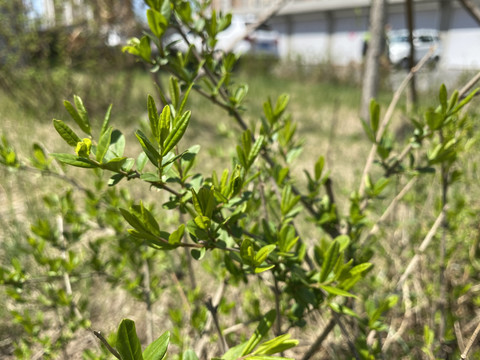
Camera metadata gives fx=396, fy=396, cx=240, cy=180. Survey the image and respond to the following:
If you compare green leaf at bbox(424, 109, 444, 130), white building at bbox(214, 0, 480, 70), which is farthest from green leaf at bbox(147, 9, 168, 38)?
white building at bbox(214, 0, 480, 70)

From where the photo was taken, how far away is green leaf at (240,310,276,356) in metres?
0.48

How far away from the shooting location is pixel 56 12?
12.2 feet

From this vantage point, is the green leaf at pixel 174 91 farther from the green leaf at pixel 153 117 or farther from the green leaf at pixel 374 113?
the green leaf at pixel 374 113

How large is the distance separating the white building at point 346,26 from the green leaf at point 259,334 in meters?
8.51

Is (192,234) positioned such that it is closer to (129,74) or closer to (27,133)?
(27,133)

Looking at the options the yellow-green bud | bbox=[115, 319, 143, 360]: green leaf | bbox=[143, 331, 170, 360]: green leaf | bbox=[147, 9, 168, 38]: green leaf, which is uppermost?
bbox=[147, 9, 168, 38]: green leaf

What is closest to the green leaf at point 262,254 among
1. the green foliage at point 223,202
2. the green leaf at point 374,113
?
the green foliage at point 223,202

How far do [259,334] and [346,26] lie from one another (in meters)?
14.4

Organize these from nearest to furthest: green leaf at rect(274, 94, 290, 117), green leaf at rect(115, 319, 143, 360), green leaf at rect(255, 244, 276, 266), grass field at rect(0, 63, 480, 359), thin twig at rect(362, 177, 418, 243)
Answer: green leaf at rect(115, 319, 143, 360)
green leaf at rect(255, 244, 276, 266)
green leaf at rect(274, 94, 290, 117)
thin twig at rect(362, 177, 418, 243)
grass field at rect(0, 63, 480, 359)

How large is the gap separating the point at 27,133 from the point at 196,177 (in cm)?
307

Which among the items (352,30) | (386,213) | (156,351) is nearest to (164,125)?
(156,351)

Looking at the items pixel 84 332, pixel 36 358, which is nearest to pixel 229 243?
pixel 36 358

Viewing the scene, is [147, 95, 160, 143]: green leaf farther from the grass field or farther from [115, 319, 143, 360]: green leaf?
the grass field

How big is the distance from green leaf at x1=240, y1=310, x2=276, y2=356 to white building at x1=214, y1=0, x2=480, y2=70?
851 cm
